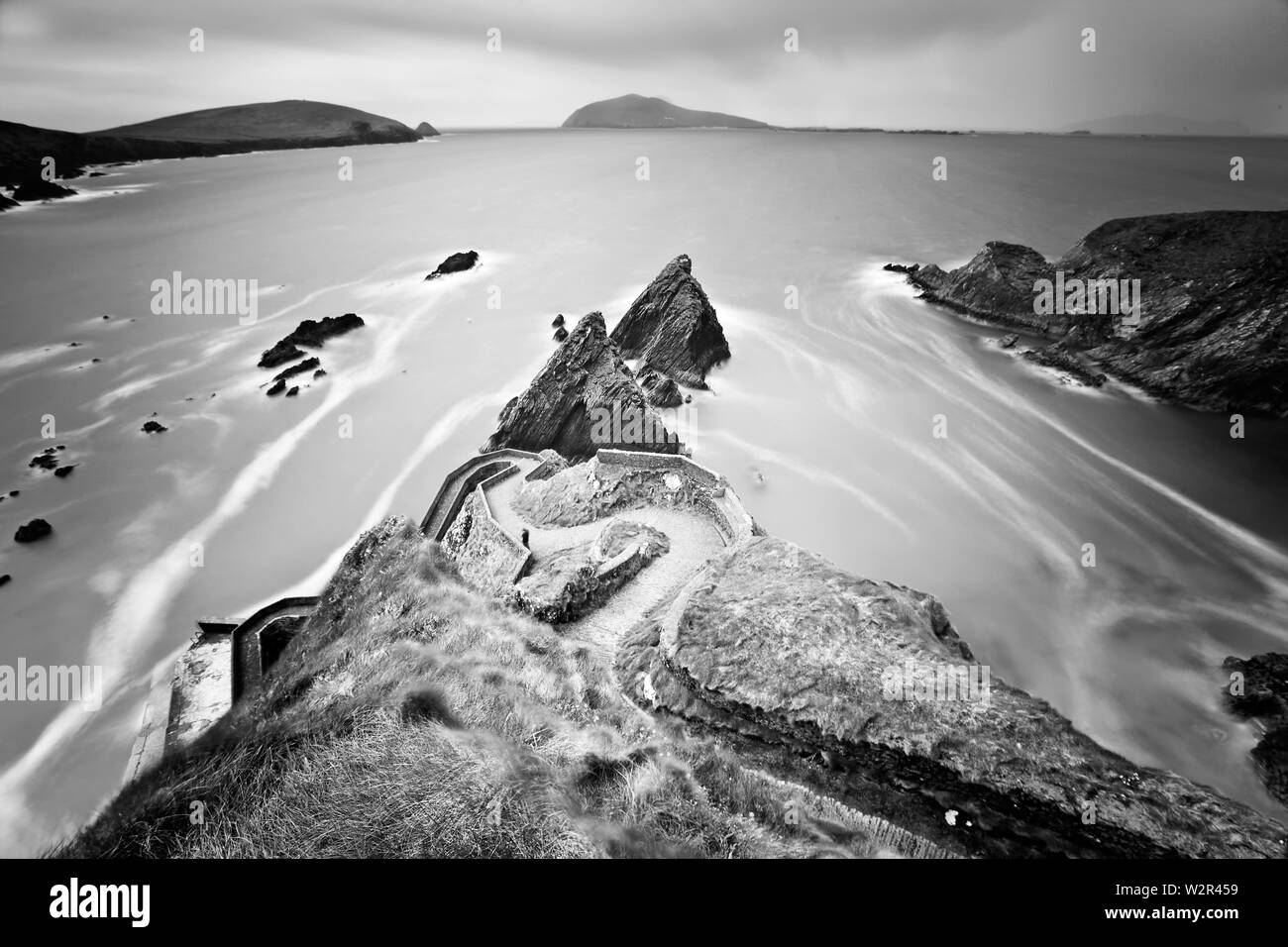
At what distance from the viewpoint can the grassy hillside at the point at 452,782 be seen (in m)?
6.44

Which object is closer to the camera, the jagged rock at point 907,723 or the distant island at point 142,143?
the jagged rock at point 907,723

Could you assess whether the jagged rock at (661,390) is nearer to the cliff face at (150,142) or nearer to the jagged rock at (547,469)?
the jagged rock at (547,469)

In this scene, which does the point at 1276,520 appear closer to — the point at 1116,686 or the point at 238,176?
the point at 1116,686

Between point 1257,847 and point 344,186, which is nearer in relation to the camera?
point 1257,847

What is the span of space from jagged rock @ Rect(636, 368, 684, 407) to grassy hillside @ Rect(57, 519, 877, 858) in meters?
29.4

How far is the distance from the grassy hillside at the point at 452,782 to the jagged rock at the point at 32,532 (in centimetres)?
2740

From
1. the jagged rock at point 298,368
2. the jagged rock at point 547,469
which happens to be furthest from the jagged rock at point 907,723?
the jagged rock at point 298,368

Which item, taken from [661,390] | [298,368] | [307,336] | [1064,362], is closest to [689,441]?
[661,390]

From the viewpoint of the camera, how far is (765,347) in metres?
50.7

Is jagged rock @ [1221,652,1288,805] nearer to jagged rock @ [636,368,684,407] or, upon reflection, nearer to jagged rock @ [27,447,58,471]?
jagged rock @ [636,368,684,407]
